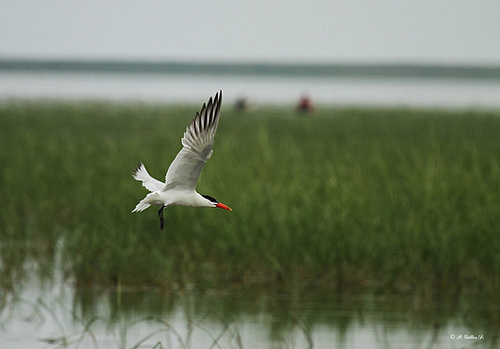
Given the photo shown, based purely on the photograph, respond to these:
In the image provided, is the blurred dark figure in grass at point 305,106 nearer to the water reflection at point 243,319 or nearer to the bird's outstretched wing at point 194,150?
the water reflection at point 243,319

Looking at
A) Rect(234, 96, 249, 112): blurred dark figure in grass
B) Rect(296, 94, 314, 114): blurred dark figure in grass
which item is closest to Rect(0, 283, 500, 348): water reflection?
Rect(234, 96, 249, 112): blurred dark figure in grass

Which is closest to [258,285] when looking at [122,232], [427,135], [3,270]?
[122,232]

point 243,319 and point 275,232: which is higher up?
point 275,232

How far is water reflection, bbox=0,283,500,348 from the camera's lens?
927 cm

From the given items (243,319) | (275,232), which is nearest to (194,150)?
(243,319)

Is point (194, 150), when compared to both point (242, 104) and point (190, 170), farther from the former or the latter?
point (242, 104)

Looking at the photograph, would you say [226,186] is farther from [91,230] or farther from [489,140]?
[489,140]

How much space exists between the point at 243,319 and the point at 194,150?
18.9 feet

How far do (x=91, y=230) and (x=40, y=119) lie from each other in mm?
22190

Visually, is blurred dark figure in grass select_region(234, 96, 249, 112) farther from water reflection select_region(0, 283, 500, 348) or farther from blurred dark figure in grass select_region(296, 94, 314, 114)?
water reflection select_region(0, 283, 500, 348)

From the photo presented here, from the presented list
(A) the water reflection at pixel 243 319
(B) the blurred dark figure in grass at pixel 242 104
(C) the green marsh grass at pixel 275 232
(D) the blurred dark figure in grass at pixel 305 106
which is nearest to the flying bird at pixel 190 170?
(A) the water reflection at pixel 243 319

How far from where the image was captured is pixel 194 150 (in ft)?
14.5

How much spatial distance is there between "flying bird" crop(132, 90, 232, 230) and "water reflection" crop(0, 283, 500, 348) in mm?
4442

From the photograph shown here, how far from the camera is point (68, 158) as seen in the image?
16812 mm
